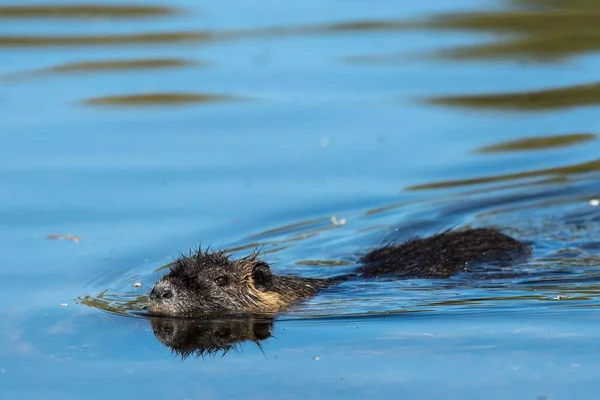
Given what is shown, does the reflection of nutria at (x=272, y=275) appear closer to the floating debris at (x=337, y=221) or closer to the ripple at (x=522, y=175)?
the floating debris at (x=337, y=221)

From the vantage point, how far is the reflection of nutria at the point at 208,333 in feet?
23.2

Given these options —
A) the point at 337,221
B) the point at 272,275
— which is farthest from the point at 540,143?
the point at 272,275


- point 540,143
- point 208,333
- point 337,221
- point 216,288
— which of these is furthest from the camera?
point 540,143

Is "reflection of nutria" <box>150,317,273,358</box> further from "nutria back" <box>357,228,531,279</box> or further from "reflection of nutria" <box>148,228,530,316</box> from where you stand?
"nutria back" <box>357,228,531,279</box>

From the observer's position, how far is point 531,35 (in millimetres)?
16156

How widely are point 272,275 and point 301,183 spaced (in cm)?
251

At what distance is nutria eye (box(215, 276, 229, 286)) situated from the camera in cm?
786

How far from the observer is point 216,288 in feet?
25.7

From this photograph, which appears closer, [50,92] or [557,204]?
[557,204]

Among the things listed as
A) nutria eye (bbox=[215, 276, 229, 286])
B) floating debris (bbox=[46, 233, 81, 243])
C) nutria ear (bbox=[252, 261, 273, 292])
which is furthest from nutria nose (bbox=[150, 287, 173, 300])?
floating debris (bbox=[46, 233, 81, 243])

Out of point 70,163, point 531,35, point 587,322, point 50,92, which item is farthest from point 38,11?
point 587,322

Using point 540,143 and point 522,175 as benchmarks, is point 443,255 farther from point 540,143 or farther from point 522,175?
point 540,143

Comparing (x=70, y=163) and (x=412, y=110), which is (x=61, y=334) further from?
(x=412, y=110)

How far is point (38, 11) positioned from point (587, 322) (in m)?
12.2
